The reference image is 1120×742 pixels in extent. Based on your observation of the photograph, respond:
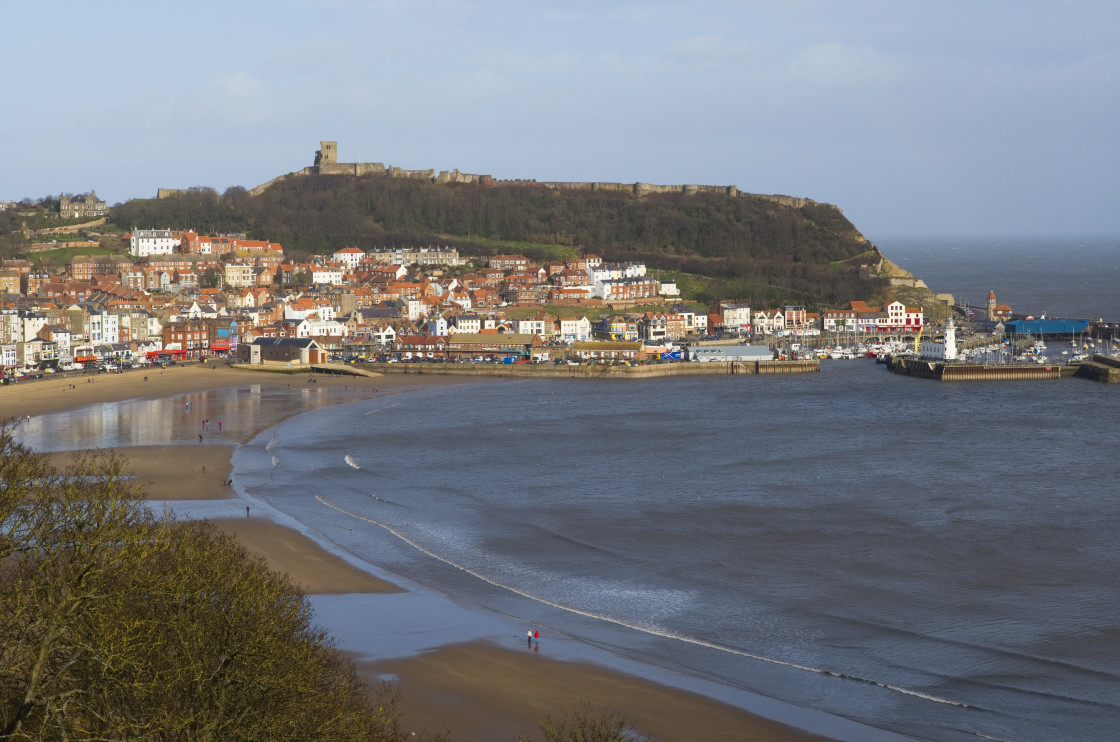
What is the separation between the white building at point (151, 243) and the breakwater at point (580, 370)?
25.5 meters

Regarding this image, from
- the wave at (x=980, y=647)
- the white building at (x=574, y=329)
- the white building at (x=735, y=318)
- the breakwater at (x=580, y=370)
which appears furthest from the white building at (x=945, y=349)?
the wave at (x=980, y=647)

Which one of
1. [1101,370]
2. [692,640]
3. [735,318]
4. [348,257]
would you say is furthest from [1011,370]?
[348,257]

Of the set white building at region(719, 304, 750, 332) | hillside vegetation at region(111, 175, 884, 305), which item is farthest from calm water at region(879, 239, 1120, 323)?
white building at region(719, 304, 750, 332)

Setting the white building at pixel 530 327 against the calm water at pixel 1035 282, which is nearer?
the white building at pixel 530 327

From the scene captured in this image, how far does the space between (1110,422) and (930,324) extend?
84.7 feet

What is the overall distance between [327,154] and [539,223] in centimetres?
1937

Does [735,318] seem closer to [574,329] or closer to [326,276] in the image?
[574,329]

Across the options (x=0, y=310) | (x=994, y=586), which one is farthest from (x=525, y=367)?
(x=994, y=586)

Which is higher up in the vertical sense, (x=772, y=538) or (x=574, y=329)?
(x=574, y=329)

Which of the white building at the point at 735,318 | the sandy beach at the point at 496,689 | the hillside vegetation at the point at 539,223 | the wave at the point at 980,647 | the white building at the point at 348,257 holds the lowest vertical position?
the sandy beach at the point at 496,689

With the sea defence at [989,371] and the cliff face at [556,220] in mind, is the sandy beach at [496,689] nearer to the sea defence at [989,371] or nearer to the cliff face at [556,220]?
the sea defence at [989,371]

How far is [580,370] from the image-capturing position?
37844 mm

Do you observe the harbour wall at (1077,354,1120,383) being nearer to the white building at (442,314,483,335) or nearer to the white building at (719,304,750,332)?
the white building at (719,304,750,332)

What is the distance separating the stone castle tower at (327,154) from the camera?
3287 inches
